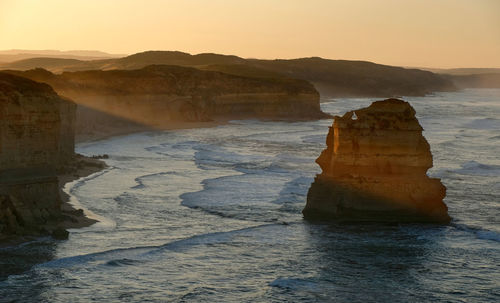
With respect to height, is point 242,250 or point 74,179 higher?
point 74,179

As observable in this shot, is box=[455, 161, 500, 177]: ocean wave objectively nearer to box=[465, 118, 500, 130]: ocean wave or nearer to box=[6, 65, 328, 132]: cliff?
box=[465, 118, 500, 130]: ocean wave

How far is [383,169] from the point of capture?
87.0ft

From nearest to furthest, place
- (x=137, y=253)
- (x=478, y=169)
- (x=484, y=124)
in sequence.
A: (x=137, y=253)
(x=478, y=169)
(x=484, y=124)

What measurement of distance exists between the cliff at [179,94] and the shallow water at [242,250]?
1446 inches

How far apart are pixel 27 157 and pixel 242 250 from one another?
305 inches

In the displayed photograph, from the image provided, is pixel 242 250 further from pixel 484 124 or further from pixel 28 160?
→ pixel 484 124

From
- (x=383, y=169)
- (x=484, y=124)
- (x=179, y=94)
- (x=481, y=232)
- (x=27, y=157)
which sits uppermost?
(x=179, y=94)

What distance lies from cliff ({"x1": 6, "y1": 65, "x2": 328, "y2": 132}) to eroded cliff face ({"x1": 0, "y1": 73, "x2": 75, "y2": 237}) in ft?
135

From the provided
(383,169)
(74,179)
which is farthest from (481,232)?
(74,179)

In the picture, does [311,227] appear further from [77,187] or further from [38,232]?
[77,187]

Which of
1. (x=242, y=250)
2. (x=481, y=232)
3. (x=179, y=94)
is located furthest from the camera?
(x=179, y=94)

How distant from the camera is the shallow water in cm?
1886

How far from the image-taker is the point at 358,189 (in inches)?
1032

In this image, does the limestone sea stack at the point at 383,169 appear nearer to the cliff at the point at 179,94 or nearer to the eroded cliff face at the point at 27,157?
the eroded cliff face at the point at 27,157
